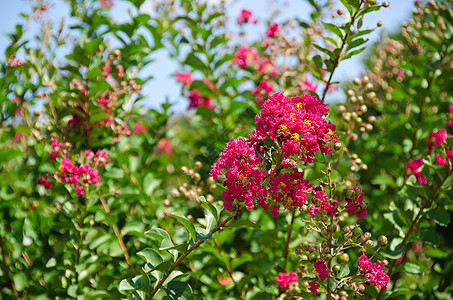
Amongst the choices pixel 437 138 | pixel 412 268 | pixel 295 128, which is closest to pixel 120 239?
pixel 295 128

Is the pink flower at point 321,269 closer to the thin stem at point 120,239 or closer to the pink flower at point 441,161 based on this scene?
the pink flower at point 441,161

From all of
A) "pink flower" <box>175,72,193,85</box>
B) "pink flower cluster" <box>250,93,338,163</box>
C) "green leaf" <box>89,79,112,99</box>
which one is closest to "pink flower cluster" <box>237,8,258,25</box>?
"pink flower" <box>175,72,193,85</box>

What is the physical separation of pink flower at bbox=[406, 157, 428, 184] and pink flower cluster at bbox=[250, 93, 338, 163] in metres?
0.86

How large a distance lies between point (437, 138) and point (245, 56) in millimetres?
1529

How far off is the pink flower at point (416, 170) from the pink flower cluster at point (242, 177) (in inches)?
40.6

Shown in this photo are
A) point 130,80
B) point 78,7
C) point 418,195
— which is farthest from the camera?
point 78,7

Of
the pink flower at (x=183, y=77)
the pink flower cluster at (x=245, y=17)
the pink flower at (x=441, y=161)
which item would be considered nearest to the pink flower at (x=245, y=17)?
the pink flower cluster at (x=245, y=17)

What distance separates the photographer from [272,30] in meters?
3.11

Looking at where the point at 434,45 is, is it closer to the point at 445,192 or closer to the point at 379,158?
the point at 445,192

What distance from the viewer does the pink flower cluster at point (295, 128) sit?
1.31 m

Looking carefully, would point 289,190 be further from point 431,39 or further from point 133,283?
point 431,39

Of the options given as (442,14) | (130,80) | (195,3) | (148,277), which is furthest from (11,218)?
(442,14)

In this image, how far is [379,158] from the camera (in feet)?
9.27

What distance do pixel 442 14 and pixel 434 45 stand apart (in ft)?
0.52
